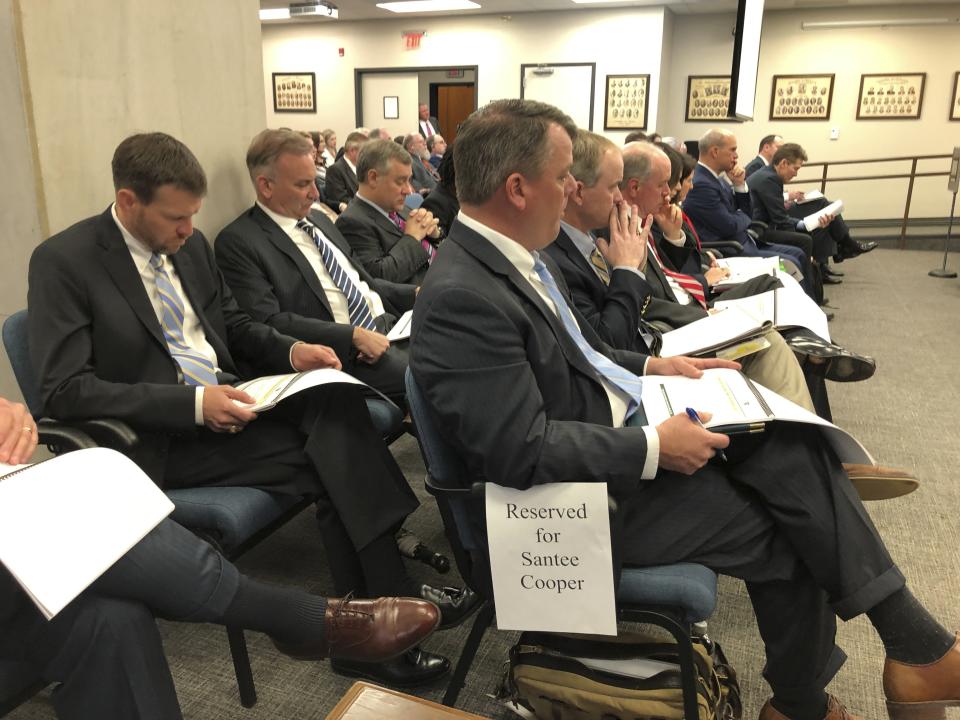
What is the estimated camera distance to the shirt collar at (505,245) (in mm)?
1434

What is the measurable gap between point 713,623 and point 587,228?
3.74 feet

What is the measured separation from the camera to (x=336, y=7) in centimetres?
932

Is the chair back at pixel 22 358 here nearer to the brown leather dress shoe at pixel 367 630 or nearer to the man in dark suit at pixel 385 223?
the brown leather dress shoe at pixel 367 630

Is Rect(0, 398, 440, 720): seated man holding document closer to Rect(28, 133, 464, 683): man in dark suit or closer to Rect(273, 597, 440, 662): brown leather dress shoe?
Rect(273, 597, 440, 662): brown leather dress shoe

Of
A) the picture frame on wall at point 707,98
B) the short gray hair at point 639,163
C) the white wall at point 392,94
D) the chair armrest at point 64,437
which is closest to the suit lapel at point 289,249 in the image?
the chair armrest at point 64,437

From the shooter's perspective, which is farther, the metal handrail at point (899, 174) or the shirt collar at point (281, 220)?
the metal handrail at point (899, 174)

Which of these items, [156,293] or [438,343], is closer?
[438,343]

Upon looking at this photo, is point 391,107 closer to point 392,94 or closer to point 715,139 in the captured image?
point 392,94

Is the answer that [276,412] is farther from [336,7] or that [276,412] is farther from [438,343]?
[336,7]

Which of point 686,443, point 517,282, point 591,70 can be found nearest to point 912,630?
point 686,443

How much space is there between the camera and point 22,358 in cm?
166

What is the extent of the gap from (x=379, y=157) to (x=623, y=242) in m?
1.32

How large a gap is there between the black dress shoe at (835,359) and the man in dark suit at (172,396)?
1.46m

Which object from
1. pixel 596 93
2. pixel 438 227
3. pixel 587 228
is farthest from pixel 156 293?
pixel 596 93
